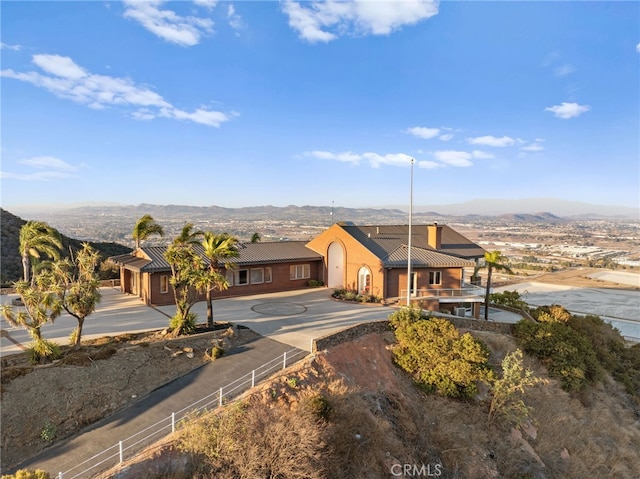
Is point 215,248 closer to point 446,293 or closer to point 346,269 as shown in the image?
point 346,269

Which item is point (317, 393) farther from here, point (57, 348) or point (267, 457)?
point (57, 348)

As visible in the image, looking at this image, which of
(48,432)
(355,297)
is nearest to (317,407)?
(48,432)

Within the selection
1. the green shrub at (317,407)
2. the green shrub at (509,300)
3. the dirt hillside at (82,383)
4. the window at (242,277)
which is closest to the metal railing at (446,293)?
the green shrub at (509,300)

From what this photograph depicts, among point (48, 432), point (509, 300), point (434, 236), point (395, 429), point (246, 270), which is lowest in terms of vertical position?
point (395, 429)

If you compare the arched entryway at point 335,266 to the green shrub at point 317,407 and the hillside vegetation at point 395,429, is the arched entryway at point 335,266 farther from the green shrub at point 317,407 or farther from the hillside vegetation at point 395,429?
the green shrub at point 317,407

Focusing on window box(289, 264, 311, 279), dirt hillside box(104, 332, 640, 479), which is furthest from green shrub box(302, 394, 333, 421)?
window box(289, 264, 311, 279)

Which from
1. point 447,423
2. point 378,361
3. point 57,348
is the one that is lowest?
point 447,423

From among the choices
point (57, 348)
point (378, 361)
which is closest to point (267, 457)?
point (378, 361)

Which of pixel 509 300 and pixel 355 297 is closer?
pixel 355 297
